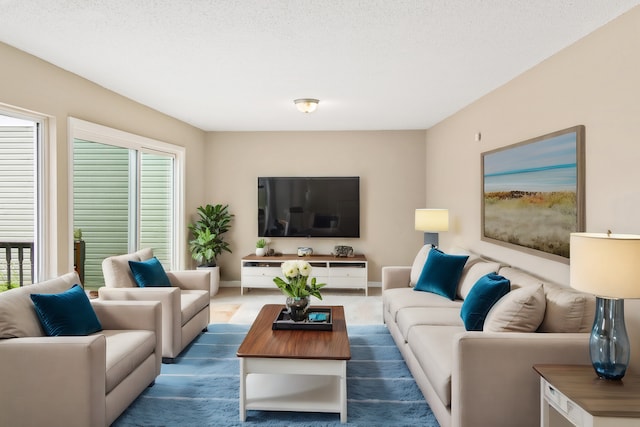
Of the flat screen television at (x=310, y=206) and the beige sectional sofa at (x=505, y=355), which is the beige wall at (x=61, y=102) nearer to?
the flat screen television at (x=310, y=206)

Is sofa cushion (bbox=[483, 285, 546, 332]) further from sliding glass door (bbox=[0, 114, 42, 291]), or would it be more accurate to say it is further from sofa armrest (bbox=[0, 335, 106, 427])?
sliding glass door (bbox=[0, 114, 42, 291])

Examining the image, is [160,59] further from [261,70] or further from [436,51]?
[436,51]

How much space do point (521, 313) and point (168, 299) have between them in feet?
8.71

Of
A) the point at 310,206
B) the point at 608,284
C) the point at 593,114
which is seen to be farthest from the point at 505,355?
the point at 310,206

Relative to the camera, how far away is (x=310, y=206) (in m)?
6.38

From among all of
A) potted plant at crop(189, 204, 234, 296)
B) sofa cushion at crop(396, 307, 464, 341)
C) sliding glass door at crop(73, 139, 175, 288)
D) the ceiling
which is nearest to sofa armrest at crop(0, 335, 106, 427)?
sliding glass door at crop(73, 139, 175, 288)

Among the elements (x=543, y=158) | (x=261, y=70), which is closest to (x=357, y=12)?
(x=261, y=70)

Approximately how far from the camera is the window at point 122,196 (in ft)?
12.5

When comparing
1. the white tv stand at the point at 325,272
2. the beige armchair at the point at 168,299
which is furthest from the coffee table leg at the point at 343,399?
the white tv stand at the point at 325,272

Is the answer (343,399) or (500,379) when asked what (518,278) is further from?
(343,399)

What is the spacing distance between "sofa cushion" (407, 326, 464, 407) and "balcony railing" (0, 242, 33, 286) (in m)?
3.03

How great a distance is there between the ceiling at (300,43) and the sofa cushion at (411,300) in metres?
1.99

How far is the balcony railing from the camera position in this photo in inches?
122

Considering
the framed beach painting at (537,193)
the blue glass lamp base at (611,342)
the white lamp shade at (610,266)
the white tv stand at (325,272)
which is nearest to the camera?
the white lamp shade at (610,266)
